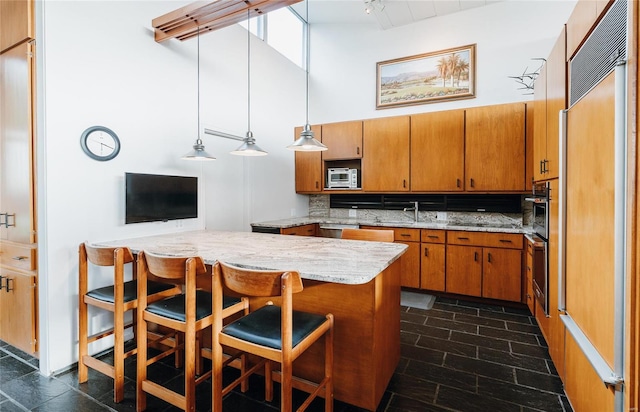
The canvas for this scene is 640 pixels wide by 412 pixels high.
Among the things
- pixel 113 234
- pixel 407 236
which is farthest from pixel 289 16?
pixel 113 234

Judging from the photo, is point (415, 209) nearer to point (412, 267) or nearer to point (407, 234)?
point (407, 234)

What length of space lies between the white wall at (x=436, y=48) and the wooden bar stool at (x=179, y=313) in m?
4.00

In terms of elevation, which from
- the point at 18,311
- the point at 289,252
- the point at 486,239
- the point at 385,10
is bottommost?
the point at 18,311

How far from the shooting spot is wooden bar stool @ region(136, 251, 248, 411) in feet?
5.41

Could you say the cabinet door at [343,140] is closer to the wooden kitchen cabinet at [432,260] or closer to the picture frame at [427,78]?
the picture frame at [427,78]

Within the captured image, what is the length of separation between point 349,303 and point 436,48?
4.19m

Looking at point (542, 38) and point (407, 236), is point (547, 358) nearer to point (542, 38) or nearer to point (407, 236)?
point (407, 236)

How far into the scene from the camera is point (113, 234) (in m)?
2.56

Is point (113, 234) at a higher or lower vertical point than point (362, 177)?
lower

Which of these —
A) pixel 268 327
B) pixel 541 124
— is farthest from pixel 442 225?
pixel 268 327

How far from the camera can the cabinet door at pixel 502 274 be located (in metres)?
3.43

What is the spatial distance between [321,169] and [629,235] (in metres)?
4.07

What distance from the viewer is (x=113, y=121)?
8.37 feet

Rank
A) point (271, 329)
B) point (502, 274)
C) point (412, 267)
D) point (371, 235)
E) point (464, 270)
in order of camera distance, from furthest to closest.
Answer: point (412, 267), point (464, 270), point (502, 274), point (371, 235), point (271, 329)
